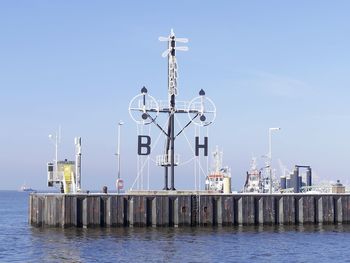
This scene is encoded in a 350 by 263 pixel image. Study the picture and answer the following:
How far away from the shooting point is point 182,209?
215ft

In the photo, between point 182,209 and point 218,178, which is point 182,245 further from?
point 218,178

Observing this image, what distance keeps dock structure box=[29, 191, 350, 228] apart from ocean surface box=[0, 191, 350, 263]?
1088 millimetres

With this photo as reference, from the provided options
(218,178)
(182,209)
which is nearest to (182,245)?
(182,209)

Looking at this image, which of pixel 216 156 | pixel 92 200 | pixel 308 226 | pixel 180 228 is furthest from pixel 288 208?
pixel 216 156

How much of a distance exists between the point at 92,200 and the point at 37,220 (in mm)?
6945

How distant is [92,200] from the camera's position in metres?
63.8

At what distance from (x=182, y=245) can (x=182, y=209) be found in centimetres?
1157

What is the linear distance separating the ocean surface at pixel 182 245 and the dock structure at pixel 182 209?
1088 millimetres

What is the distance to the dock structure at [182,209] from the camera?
63.8 meters

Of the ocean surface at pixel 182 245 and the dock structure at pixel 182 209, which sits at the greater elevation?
the dock structure at pixel 182 209

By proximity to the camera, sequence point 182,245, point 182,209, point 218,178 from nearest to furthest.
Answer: point 182,245 → point 182,209 → point 218,178

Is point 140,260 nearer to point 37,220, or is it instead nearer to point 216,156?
point 37,220

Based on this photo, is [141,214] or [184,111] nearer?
[141,214]

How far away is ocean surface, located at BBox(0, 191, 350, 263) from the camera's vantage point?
49375mm
